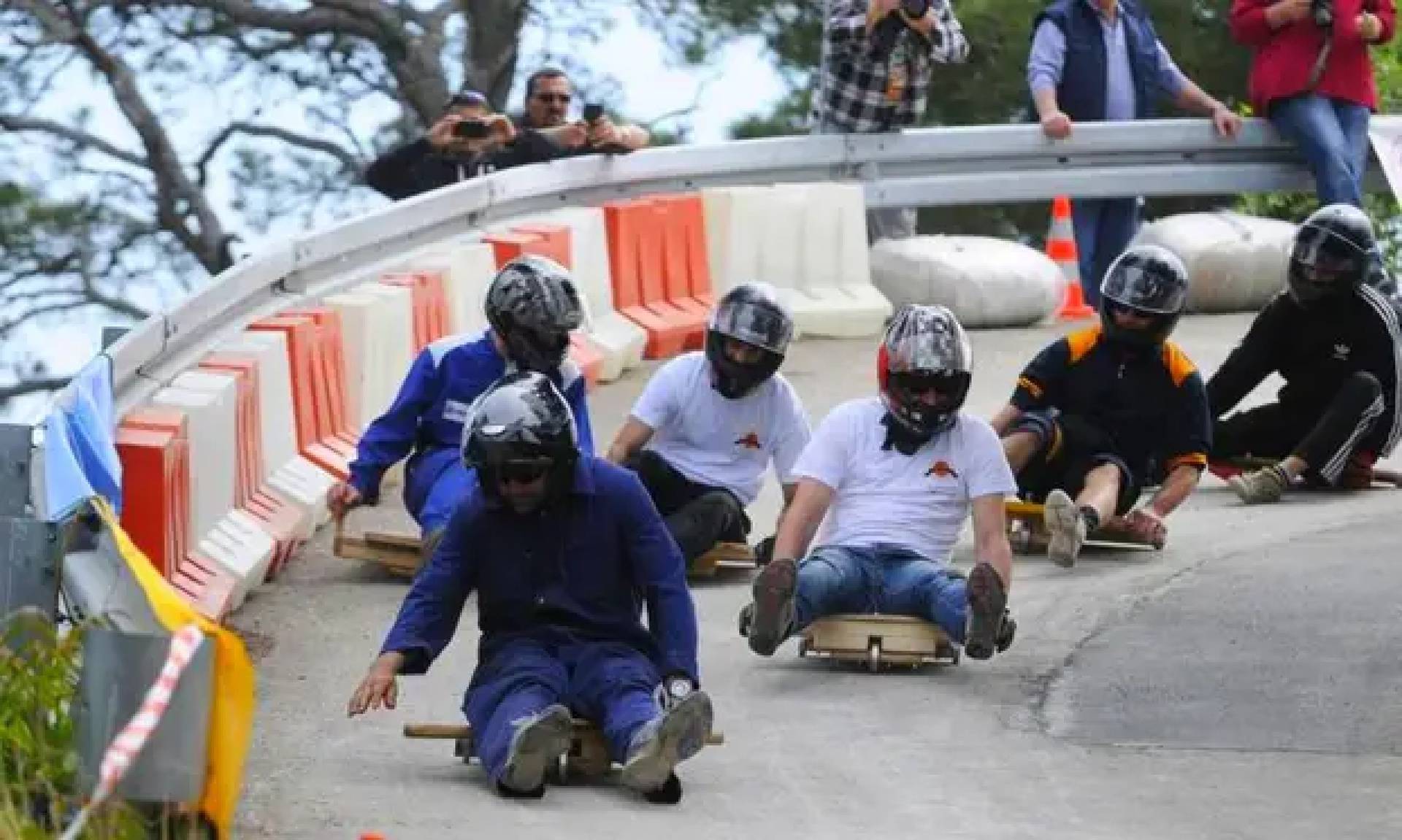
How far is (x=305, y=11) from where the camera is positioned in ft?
104

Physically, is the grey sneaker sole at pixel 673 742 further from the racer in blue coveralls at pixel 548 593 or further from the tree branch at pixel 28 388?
the tree branch at pixel 28 388

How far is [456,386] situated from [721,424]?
1.01 metres

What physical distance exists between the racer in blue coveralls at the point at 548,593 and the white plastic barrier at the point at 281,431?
143 inches

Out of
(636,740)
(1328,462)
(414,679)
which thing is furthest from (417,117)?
(636,740)

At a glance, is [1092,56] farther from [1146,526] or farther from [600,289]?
[1146,526]

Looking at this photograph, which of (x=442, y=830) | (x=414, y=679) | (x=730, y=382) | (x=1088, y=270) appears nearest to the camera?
(x=442, y=830)

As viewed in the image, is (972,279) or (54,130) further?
(54,130)

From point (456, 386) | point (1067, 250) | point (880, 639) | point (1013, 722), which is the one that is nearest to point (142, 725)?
point (1013, 722)

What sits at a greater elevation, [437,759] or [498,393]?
[498,393]

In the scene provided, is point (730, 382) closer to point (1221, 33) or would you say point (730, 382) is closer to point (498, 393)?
point (498, 393)

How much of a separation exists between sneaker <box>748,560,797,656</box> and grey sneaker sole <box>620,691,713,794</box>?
5.43 ft

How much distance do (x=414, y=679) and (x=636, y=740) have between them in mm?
1957

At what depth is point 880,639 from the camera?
428 inches

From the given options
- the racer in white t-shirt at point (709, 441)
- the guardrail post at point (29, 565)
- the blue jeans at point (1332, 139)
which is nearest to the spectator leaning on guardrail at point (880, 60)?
the blue jeans at point (1332, 139)
